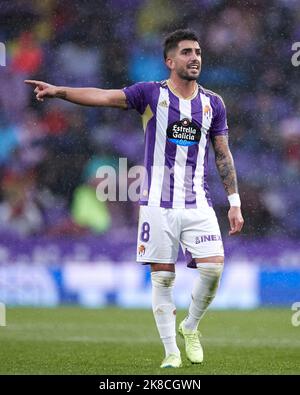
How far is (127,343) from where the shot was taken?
331 inches

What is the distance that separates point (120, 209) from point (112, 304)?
1806 mm

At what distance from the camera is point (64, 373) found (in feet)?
19.5

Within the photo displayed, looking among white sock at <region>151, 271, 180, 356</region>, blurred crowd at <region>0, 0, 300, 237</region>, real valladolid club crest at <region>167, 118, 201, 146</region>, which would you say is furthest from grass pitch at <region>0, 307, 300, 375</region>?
blurred crowd at <region>0, 0, 300, 237</region>

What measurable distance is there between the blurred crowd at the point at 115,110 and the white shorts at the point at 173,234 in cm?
730

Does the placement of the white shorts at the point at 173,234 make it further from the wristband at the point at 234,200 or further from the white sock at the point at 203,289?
the wristband at the point at 234,200

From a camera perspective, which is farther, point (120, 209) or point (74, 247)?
point (120, 209)

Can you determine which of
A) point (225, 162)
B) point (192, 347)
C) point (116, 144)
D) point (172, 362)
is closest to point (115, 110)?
point (116, 144)

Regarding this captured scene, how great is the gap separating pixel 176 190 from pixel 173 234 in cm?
29
